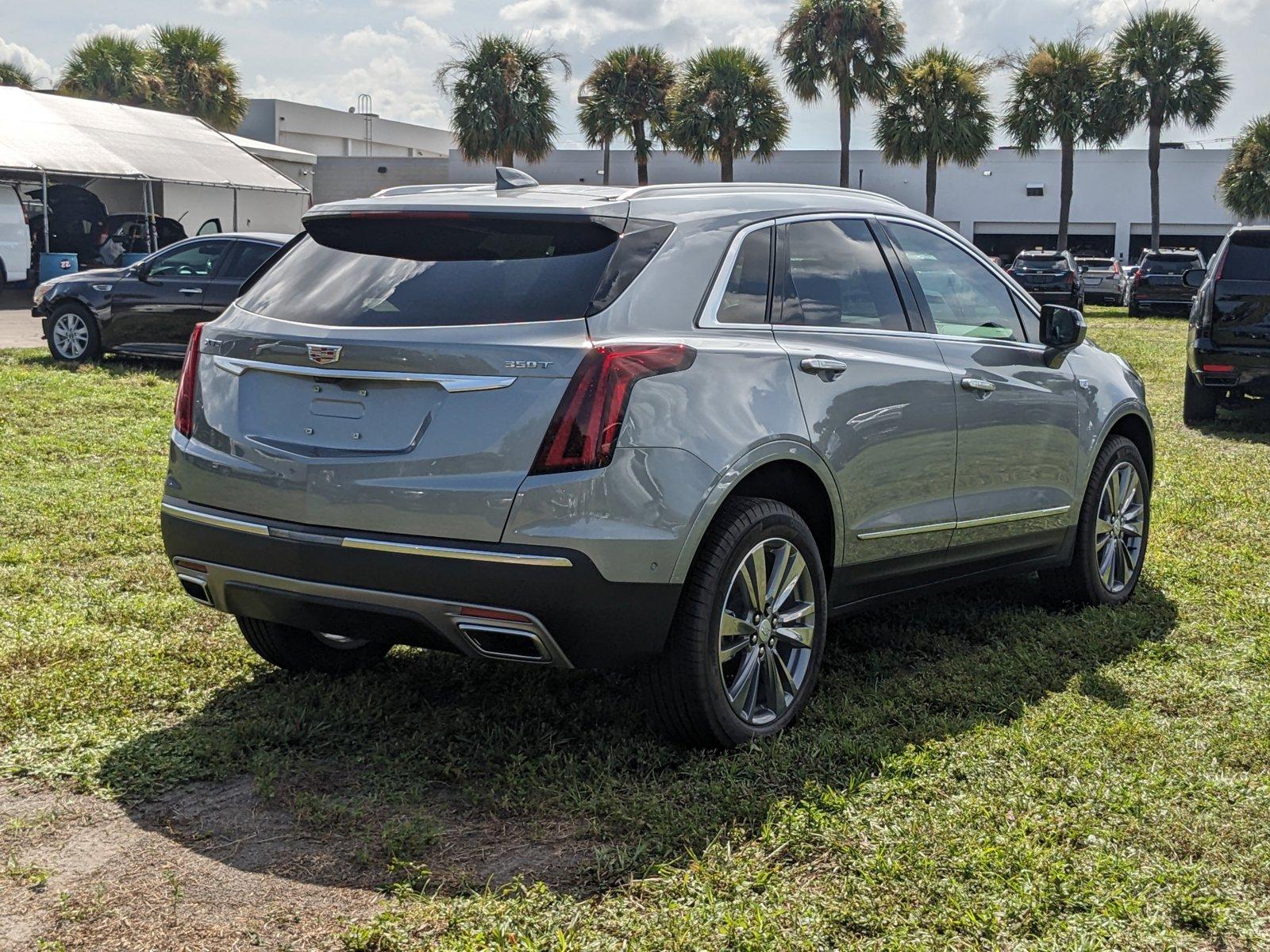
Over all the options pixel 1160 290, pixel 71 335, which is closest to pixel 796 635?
pixel 71 335

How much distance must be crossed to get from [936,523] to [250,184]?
28242 millimetres

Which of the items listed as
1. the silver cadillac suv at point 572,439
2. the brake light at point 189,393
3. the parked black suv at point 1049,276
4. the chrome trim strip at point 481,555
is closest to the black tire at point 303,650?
the silver cadillac suv at point 572,439

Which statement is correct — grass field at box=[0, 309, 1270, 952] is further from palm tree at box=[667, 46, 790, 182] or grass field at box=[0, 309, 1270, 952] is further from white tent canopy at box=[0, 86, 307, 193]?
palm tree at box=[667, 46, 790, 182]

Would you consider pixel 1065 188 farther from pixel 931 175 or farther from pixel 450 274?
pixel 450 274

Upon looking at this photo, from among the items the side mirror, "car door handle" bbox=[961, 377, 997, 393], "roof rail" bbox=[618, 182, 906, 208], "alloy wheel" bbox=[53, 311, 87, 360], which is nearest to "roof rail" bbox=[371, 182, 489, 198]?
"roof rail" bbox=[618, 182, 906, 208]

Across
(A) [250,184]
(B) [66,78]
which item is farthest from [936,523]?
(B) [66,78]

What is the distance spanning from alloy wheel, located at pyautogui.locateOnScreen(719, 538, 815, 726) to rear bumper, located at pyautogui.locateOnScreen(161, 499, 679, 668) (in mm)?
348

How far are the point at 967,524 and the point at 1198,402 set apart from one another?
8015mm

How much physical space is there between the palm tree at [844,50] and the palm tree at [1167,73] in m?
7.94

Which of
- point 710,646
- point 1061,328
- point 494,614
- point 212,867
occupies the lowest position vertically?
point 212,867

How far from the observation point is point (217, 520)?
4035 mm

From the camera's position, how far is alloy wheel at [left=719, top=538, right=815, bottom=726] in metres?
4.11

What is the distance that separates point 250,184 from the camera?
30719 millimetres

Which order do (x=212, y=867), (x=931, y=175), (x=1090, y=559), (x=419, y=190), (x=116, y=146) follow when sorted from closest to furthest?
(x=212, y=867) < (x=419, y=190) < (x=1090, y=559) < (x=116, y=146) < (x=931, y=175)
